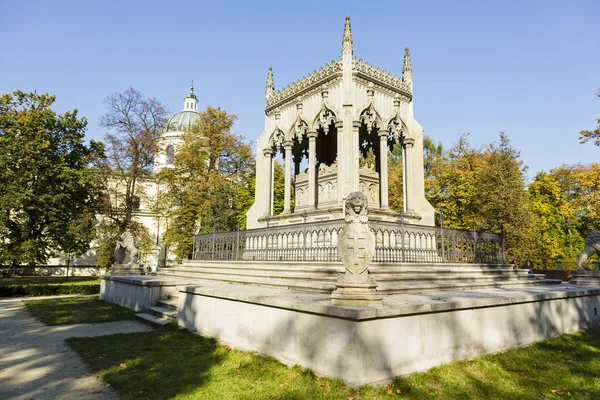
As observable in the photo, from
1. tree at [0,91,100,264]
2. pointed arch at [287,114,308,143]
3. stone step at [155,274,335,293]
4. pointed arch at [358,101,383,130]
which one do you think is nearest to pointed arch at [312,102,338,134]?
pointed arch at [287,114,308,143]

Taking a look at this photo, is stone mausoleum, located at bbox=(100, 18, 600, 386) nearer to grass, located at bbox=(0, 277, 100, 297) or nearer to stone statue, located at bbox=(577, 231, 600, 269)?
stone statue, located at bbox=(577, 231, 600, 269)

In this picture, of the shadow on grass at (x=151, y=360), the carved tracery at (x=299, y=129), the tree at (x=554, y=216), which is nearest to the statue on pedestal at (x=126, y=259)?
the shadow on grass at (x=151, y=360)

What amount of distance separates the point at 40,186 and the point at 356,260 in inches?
1266

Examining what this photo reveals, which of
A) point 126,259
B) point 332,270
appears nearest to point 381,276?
point 332,270

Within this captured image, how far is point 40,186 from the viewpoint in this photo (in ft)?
98.8

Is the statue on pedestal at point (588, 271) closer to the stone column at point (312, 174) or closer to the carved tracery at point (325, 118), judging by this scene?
the stone column at point (312, 174)

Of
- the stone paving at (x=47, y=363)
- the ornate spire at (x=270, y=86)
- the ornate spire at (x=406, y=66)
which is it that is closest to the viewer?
the stone paving at (x=47, y=363)

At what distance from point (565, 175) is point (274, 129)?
43774mm

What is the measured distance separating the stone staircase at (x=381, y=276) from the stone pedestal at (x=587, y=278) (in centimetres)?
79

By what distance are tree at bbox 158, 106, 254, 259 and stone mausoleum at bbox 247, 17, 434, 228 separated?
13446 mm

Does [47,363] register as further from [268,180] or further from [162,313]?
[268,180]

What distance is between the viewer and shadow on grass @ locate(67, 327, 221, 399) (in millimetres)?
5652

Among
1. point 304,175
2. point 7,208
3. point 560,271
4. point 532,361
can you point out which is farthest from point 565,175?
point 7,208

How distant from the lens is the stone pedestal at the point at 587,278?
45.7 feet
